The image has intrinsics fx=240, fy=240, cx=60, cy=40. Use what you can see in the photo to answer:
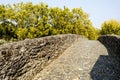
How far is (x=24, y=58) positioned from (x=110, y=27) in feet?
212

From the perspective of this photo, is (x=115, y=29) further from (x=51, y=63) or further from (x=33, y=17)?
(x=51, y=63)

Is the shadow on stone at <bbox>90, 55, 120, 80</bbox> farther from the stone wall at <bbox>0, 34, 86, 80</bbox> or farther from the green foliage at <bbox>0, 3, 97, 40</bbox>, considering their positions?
the green foliage at <bbox>0, 3, 97, 40</bbox>

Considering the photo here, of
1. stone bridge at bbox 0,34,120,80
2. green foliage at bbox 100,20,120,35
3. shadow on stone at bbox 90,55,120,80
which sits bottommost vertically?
green foliage at bbox 100,20,120,35

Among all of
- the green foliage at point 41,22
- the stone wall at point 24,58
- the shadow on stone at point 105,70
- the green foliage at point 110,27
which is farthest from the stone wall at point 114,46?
the green foliage at point 110,27

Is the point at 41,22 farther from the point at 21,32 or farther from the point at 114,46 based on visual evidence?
the point at 114,46

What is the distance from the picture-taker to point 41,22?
57094mm

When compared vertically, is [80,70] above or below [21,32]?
above

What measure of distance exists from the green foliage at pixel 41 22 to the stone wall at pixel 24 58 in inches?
1727

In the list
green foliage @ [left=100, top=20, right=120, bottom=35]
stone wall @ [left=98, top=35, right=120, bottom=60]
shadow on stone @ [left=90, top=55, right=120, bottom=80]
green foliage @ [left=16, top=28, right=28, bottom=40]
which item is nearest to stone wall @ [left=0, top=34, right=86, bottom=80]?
shadow on stone @ [left=90, top=55, right=120, bottom=80]

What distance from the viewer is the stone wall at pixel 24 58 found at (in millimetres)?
7121

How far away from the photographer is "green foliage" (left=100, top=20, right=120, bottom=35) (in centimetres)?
7000

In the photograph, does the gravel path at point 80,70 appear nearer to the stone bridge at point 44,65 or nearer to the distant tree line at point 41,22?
the stone bridge at point 44,65

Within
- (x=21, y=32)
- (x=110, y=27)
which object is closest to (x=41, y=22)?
(x=21, y=32)

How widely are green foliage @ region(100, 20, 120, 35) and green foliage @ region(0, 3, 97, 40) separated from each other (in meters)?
10.6
